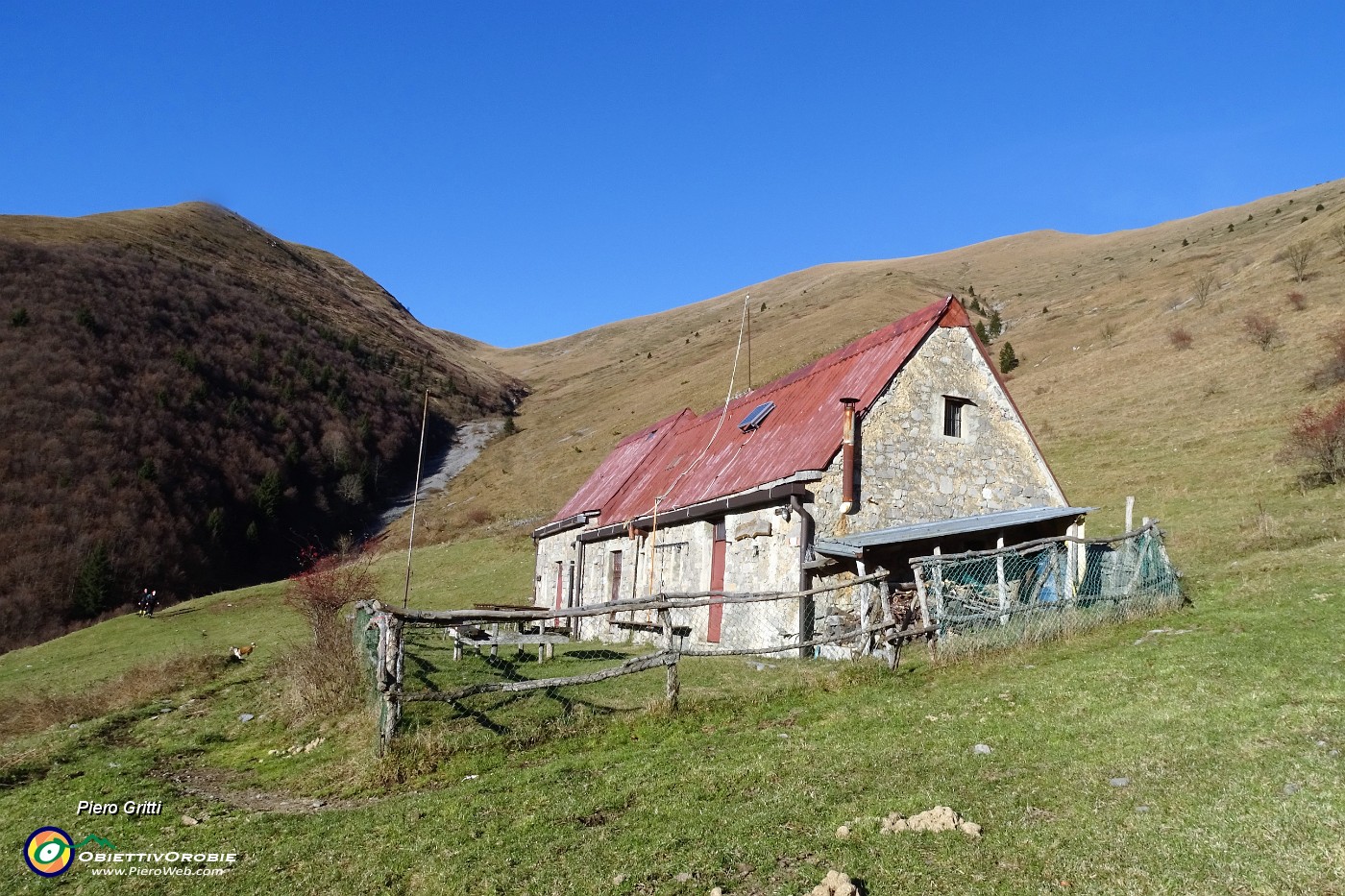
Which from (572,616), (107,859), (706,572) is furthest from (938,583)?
(107,859)

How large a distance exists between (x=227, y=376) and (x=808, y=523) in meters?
80.0

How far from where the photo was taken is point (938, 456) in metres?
17.4

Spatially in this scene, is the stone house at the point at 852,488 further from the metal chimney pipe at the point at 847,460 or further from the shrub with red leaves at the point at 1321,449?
the shrub with red leaves at the point at 1321,449

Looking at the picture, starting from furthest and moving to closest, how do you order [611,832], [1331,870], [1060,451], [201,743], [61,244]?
1. [61,244]
2. [1060,451]
3. [201,743]
4. [611,832]
5. [1331,870]

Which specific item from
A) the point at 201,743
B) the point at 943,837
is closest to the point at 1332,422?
the point at 943,837

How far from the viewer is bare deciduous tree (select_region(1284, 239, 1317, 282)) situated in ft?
167

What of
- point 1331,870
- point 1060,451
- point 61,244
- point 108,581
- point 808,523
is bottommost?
point 108,581

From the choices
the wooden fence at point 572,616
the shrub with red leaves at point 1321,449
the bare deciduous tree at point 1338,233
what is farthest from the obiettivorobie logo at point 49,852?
the bare deciduous tree at point 1338,233

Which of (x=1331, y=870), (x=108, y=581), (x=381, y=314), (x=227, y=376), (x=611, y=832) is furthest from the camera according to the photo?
(x=381, y=314)

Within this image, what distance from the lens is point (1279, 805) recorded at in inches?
235

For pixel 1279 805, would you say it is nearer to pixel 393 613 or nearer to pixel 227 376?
pixel 393 613

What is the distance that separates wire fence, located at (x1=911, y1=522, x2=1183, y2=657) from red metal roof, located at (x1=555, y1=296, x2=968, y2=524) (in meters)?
3.76

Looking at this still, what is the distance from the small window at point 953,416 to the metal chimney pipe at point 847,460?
118 inches

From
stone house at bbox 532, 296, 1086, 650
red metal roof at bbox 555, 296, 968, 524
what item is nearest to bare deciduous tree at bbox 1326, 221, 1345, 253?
red metal roof at bbox 555, 296, 968, 524
